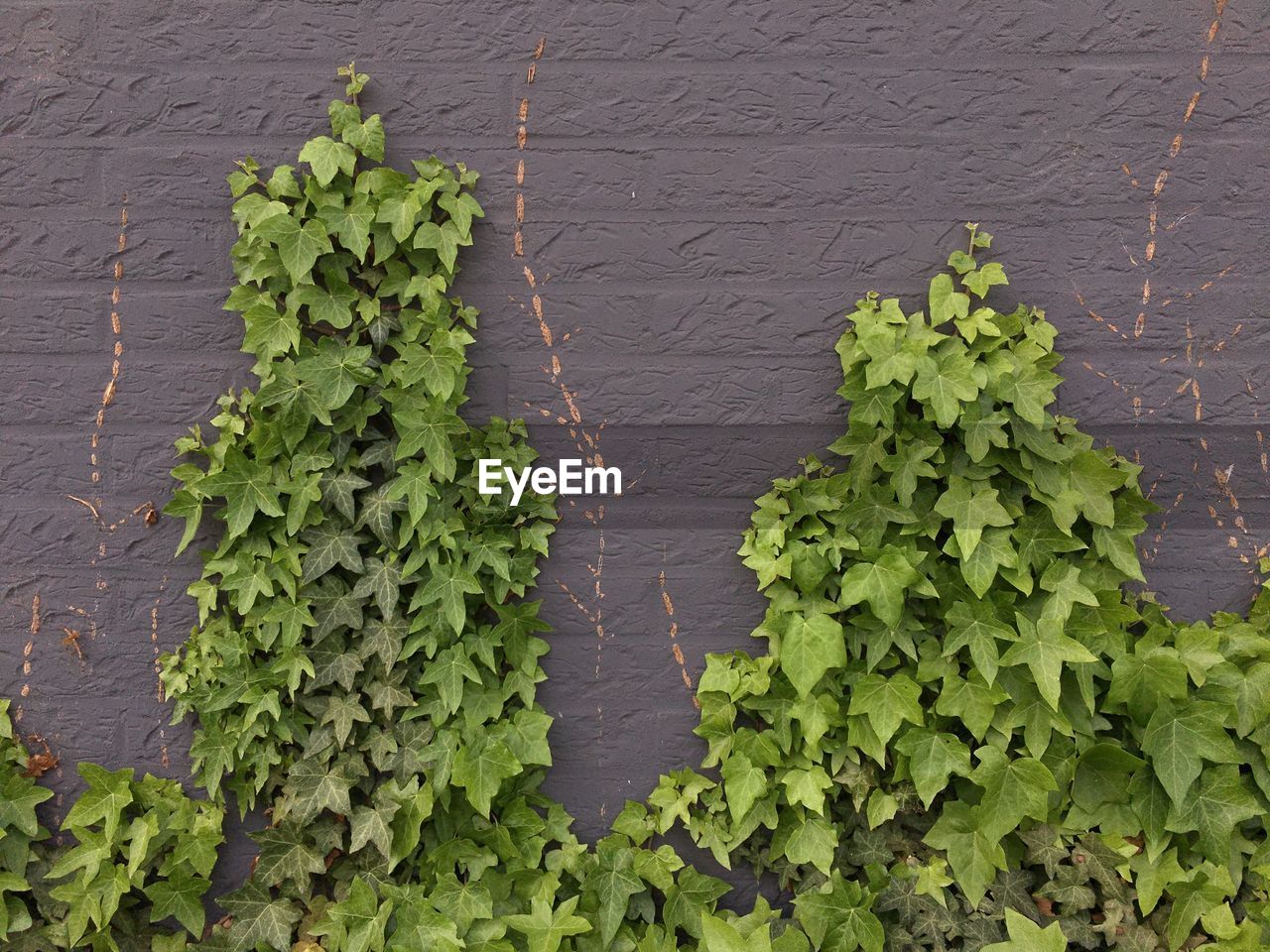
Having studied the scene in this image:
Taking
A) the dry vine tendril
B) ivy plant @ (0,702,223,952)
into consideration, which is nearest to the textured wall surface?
the dry vine tendril

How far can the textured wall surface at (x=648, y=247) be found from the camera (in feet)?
5.80

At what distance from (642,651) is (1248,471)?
4.35 ft

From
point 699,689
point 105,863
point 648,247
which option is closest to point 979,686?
point 699,689

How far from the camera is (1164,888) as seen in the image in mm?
1737

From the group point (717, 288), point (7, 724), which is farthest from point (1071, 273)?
point (7, 724)

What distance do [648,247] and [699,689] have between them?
0.93 m

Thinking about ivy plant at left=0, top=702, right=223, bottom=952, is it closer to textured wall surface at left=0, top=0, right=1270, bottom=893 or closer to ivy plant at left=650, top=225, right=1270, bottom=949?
textured wall surface at left=0, top=0, right=1270, bottom=893

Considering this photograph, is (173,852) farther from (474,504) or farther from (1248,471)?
(1248,471)

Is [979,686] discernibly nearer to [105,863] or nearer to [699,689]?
[699,689]

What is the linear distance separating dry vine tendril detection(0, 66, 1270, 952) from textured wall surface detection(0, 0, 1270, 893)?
0.30 feet

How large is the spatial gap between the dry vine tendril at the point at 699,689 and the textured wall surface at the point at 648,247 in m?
0.09

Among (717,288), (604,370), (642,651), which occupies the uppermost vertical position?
(717,288)

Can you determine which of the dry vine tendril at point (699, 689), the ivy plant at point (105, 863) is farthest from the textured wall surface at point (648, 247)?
the ivy plant at point (105, 863)

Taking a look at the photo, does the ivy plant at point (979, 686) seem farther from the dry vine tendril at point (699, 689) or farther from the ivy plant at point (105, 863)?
the ivy plant at point (105, 863)
